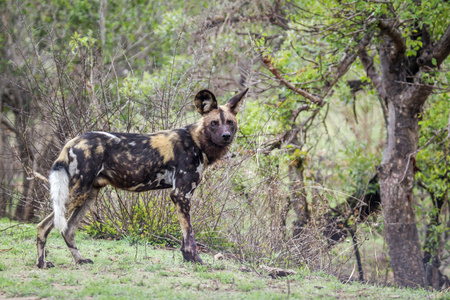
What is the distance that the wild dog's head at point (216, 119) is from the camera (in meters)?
5.97

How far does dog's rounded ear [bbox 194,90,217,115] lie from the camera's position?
20.0ft

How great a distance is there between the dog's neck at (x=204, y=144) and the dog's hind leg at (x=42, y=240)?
1.88 m

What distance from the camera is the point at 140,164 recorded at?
578 cm

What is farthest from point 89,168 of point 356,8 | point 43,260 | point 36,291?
point 356,8

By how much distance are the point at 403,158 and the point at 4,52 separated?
9654 millimetres

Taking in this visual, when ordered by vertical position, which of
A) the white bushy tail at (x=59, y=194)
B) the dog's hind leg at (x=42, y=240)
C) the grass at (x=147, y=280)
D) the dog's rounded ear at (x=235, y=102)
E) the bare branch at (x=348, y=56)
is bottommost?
the grass at (x=147, y=280)

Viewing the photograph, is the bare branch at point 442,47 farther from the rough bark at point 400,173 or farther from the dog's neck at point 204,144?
the dog's neck at point 204,144

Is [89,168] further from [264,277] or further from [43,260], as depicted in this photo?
[264,277]

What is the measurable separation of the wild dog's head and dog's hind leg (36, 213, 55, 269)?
6.74ft

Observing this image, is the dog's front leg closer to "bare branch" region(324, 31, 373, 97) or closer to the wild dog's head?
the wild dog's head

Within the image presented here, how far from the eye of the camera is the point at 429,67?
9461 millimetres

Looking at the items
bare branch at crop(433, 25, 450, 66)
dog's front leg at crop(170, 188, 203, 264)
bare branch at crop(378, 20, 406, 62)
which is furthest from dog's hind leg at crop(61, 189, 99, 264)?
bare branch at crop(433, 25, 450, 66)

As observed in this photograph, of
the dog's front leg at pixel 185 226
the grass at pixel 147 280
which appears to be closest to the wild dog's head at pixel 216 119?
the dog's front leg at pixel 185 226

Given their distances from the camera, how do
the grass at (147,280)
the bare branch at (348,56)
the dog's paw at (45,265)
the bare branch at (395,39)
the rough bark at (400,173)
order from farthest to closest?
the rough bark at (400,173) → the bare branch at (348,56) → the bare branch at (395,39) → the dog's paw at (45,265) → the grass at (147,280)
